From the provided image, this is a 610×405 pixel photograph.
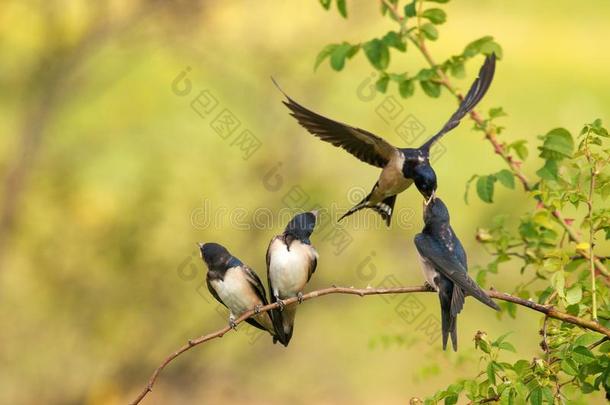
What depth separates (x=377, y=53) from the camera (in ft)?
13.5

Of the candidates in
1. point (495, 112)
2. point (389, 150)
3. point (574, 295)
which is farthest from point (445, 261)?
point (389, 150)

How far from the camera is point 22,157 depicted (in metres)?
8.59

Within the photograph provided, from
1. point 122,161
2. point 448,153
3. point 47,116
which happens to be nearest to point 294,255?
point 47,116

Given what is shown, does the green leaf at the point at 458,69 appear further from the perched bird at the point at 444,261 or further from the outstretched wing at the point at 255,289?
the outstretched wing at the point at 255,289

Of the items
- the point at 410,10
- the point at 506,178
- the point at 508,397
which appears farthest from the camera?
the point at 410,10

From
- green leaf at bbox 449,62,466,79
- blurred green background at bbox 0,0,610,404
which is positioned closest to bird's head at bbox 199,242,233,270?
green leaf at bbox 449,62,466,79

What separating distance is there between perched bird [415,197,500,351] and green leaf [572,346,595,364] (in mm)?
578

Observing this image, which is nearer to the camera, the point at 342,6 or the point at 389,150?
the point at 342,6

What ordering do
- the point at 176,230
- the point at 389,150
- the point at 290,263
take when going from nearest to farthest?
the point at 290,263
the point at 389,150
the point at 176,230

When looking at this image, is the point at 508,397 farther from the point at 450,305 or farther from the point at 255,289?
the point at 255,289

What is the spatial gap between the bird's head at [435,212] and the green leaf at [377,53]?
67 cm

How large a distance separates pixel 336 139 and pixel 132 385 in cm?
474

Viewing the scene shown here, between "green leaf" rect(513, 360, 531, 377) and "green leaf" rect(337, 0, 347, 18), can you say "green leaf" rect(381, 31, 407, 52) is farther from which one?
"green leaf" rect(513, 360, 531, 377)

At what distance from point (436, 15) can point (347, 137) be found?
0.77m
